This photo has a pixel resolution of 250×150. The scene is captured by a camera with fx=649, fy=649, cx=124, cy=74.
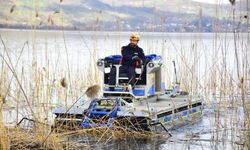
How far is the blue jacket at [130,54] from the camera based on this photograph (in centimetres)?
1273

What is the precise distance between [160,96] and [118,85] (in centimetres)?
151

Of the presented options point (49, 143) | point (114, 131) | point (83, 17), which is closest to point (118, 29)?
point (114, 131)

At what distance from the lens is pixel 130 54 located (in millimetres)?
12828

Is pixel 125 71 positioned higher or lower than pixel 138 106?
higher

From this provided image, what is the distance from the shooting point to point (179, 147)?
10.8m

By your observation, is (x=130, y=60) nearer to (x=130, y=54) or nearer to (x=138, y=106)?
(x=130, y=54)

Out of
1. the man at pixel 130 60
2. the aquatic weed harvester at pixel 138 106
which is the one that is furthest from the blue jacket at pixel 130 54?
the aquatic weed harvester at pixel 138 106

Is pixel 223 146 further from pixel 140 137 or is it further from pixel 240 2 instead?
pixel 240 2

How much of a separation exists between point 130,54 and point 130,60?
0.15m

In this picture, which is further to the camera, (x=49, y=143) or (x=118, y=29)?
(x=118, y=29)

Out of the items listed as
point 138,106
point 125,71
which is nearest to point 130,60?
point 125,71

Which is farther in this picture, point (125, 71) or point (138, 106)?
point (125, 71)

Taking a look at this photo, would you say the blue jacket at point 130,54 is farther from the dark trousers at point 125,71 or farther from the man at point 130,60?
the dark trousers at point 125,71

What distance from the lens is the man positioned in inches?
494
